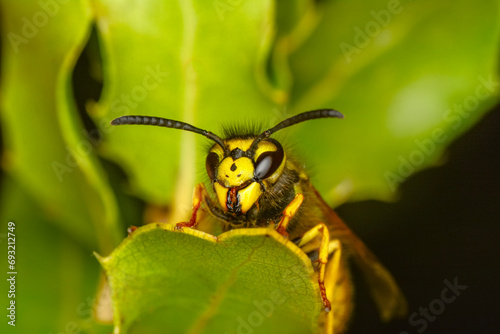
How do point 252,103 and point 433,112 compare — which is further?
point 433,112

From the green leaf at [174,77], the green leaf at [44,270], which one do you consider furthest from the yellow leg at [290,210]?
the green leaf at [44,270]

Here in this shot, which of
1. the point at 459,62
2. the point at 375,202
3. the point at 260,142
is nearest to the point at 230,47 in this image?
the point at 260,142

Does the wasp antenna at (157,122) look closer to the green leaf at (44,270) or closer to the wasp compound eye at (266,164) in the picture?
the wasp compound eye at (266,164)

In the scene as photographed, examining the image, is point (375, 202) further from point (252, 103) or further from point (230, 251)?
point (230, 251)

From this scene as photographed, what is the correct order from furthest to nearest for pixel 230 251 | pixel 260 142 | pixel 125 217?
pixel 125 217
pixel 260 142
pixel 230 251

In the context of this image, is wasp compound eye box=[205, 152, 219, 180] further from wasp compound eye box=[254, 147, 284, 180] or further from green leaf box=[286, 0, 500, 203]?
green leaf box=[286, 0, 500, 203]

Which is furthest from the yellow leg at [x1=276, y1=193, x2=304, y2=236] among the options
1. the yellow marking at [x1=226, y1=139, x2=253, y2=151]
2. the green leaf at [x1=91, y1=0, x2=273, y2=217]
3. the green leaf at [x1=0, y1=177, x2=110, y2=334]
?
the green leaf at [x1=0, y1=177, x2=110, y2=334]

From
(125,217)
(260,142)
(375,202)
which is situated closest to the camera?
(260,142)
